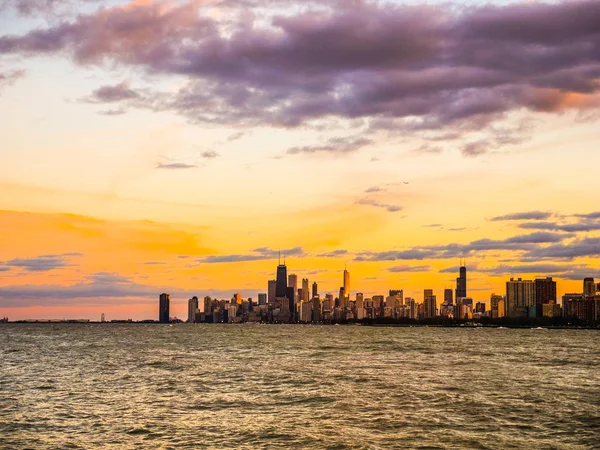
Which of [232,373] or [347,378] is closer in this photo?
[347,378]

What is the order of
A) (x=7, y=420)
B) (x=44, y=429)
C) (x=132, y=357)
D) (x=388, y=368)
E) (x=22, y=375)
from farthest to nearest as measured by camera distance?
(x=132, y=357) < (x=388, y=368) < (x=22, y=375) < (x=7, y=420) < (x=44, y=429)

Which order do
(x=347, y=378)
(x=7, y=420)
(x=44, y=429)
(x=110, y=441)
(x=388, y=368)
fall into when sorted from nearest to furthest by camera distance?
(x=110, y=441)
(x=44, y=429)
(x=7, y=420)
(x=347, y=378)
(x=388, y=368)

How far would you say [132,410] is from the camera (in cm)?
5109

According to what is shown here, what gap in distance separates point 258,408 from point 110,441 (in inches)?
572

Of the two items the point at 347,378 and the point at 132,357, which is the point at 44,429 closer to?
the point at 347,378

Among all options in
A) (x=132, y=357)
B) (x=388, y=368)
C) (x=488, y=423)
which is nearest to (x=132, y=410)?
(x=488, y=423)

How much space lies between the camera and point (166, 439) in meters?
40.5

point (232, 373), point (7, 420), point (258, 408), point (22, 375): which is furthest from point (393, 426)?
point (22, 375)

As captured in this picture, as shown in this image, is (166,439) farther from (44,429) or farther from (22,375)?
(22,375)

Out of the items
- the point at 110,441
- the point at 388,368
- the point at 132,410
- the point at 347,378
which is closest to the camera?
the point at 110,441

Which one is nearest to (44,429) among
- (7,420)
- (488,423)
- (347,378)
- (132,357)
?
(7,420)

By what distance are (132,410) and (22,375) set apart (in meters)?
35.5

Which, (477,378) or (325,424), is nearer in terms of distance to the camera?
(325,424)

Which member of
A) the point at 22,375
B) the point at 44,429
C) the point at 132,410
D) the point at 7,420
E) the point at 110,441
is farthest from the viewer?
the point at 22,375
